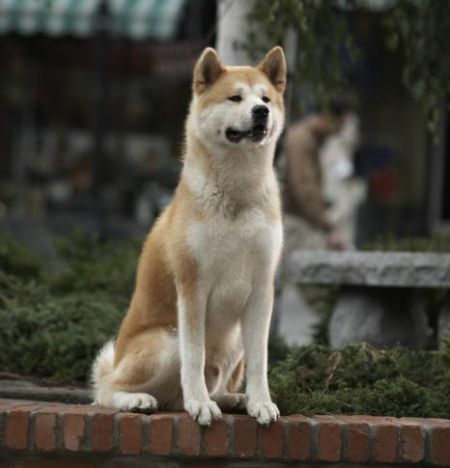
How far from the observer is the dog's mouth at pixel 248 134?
13.8 feet

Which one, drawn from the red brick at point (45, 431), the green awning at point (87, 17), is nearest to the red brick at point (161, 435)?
the red brick at point (45, 431)

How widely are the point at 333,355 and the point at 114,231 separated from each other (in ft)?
27.0

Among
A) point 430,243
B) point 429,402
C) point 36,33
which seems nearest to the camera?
point 429,402

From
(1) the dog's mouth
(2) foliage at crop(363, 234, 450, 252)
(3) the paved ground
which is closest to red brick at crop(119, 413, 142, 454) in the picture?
(1) the dog's mouth

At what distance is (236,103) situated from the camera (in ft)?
13.9

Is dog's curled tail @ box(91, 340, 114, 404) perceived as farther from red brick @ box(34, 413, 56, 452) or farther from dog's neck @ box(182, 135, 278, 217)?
dog's neck @ box(182, 135, 278, 217)

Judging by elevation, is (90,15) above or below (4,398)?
above

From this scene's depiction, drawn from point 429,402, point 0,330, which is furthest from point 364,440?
point 0,330

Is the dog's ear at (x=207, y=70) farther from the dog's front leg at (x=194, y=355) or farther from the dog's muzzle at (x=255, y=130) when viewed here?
the dog's front leg at (x=194, y=355)

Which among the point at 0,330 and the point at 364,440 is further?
the point at 0,330

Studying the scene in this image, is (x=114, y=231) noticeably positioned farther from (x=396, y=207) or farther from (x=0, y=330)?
(x=0, y=330)

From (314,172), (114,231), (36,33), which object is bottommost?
(114,231)

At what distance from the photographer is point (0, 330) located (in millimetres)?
5742

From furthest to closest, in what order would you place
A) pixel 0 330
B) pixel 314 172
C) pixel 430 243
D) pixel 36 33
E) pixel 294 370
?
pixel 36 33, pixel 314 172, pixel 430 243, pixel 0 330, pixel 294 370
